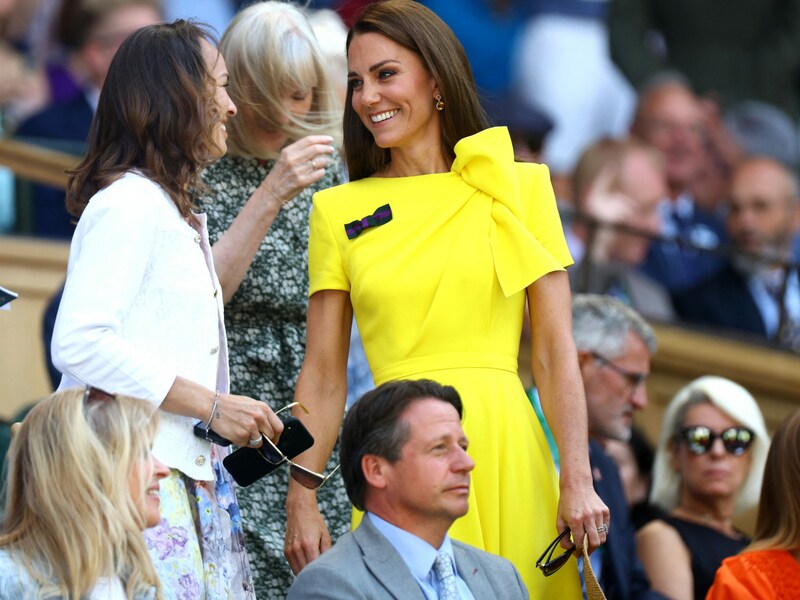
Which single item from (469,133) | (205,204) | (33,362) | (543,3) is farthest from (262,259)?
(543,3)

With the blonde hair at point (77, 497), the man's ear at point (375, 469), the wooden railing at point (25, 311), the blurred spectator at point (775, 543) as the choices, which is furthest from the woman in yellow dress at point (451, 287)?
the wooden railing at point (25, 311)

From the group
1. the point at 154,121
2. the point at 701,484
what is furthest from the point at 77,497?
the point at 701,484

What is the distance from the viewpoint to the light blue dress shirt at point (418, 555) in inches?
151

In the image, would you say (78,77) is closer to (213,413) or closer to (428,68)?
(428,68)

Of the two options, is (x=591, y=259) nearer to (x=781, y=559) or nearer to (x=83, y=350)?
(x=781, y=559)

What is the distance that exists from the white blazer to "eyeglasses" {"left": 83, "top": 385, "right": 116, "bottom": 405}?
1 centimetres

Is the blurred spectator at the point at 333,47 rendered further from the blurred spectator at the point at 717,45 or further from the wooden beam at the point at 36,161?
the blurred spectator at the point at 717,45

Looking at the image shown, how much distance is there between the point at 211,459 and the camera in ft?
12.9

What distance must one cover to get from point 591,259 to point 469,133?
4286 millimetres

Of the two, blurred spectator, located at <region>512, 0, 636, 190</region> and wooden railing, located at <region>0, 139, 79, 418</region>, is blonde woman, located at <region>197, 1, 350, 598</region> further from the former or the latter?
blurred spectator, located at <region>512, 0, 636, 190</region>

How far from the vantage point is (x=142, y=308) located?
3.81 m

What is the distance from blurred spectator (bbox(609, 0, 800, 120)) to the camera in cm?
999

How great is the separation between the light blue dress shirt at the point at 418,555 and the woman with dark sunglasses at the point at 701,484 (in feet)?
7.14

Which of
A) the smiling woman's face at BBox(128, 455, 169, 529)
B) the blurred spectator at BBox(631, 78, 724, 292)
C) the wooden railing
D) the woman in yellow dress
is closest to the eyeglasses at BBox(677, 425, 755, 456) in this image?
the woman in yellow dress
